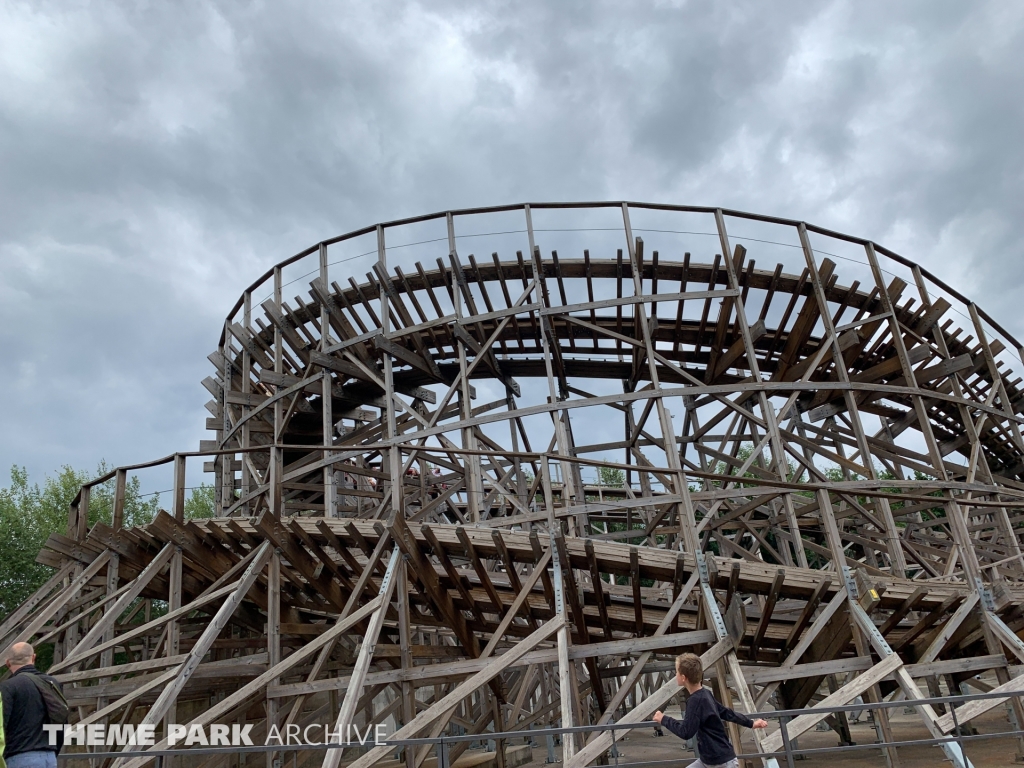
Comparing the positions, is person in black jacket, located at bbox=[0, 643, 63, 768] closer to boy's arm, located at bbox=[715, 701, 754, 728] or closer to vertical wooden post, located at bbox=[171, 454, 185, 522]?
boy's arm, located at bbox=[715, 701, 754, 728]

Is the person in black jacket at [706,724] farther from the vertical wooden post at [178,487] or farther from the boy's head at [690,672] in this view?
the vertical wooden post at [178,487]

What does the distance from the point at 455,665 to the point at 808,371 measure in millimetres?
9324

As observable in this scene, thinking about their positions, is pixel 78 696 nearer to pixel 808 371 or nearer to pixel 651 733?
pixel 808 371

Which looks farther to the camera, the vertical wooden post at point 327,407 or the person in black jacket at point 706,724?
the vertical wooden post at point 327,407

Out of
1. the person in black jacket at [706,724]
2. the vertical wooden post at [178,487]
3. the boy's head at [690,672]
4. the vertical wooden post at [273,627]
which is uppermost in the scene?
the vertical wooden post at [178,487]

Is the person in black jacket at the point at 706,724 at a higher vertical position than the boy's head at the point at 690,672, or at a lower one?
lower

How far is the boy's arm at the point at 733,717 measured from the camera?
205 inches

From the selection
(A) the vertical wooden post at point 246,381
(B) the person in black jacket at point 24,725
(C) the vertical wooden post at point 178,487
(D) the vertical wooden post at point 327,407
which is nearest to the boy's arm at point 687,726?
(B) the person in black jacket at point 24,725

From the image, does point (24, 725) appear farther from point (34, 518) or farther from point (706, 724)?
point (34, 518)

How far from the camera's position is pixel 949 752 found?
7.25 meters

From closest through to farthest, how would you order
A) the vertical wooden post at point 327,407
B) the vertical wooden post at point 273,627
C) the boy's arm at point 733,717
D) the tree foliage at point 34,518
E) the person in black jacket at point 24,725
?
1. the person in black jacket at point 24,725
2. the boy's arm at point 733,717
3. the vertical wooden post at point 273,627
4. the vertical wooden post at point 327,407
5. the tree foliage at point 34,518

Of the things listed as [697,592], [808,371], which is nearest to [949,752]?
[697,592]

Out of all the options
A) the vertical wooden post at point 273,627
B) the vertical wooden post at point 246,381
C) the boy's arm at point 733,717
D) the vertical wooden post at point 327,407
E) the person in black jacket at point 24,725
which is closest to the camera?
the person in black jacket at point 24,725

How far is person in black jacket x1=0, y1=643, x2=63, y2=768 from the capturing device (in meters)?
4.69
